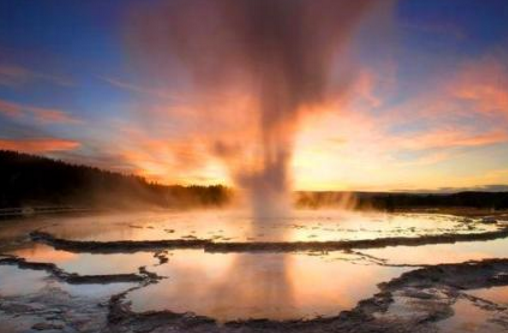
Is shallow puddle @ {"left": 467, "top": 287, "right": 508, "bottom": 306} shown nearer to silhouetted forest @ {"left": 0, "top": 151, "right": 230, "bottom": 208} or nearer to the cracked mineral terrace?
the cracked mineral terrace

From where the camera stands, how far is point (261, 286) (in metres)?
13.5

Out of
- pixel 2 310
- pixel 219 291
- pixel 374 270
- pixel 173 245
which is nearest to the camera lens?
pixel 2 310

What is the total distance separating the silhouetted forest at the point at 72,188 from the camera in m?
79.3

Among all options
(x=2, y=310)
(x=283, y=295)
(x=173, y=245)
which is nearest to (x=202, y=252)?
(x=173, y=245)

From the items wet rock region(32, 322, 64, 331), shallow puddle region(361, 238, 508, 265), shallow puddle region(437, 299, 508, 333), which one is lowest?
wet rock region(32, 322, 64, 331)

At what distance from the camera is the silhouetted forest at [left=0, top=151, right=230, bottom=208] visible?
260 feet

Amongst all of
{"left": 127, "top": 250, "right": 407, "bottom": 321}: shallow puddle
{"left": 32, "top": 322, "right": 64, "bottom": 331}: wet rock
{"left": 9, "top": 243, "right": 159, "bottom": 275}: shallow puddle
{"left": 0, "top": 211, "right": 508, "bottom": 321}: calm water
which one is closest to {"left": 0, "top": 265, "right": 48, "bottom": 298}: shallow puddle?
{"left": 0, "top": 211, "right": 508, "bottom": 321}: calm water

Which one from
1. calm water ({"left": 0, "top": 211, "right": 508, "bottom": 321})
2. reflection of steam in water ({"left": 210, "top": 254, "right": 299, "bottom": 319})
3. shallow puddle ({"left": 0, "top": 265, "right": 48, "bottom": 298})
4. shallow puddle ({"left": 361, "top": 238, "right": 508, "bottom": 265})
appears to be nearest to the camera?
reflection of steam in water ({"left": 210, "top": 254, "right": 299, "bottom": 319})

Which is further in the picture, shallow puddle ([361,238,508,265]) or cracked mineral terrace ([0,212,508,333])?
shallow puddle ([361,238,508,265])

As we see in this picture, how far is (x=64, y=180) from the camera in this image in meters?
96.6

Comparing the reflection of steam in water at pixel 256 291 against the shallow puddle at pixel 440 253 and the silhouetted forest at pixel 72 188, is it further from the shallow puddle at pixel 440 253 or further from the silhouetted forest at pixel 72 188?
the silhouetted forest at pixel 72 188

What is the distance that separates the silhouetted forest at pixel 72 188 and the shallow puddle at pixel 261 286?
5507 cm

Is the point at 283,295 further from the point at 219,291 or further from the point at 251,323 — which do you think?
the point at 251,323

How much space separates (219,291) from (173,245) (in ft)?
34.3
